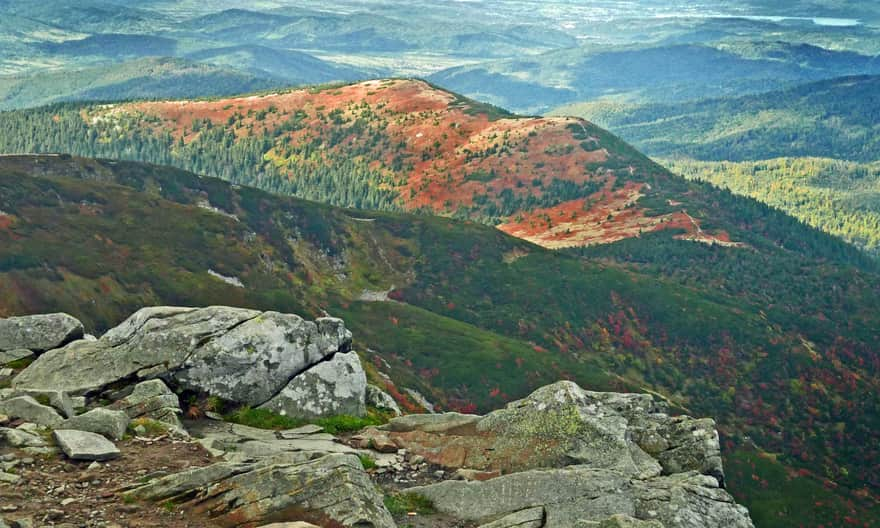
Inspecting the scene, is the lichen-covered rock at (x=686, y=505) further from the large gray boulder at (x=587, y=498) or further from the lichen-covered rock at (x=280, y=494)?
the lichen-covered rock at (x=280, y=494)

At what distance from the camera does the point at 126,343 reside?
3997 centimetres

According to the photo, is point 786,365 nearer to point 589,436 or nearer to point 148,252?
point 148,252

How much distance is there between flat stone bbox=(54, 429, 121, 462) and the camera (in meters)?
28.3

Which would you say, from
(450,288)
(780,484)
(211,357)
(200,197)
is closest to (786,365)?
(780,484)

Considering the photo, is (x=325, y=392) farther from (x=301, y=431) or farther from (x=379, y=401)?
(x=379, y=401)

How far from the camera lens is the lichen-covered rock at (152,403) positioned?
3481 centimetres

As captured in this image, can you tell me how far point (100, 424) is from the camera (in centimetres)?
3108

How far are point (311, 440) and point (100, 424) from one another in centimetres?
850

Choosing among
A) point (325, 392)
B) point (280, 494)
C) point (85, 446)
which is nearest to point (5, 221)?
point (325, 392)

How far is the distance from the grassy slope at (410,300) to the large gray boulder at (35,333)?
4948 cm

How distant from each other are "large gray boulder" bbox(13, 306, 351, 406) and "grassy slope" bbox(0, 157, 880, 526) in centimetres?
5326

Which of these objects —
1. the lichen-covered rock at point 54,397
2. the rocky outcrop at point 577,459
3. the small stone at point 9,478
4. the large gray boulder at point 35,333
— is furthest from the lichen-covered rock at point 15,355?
the rocky outcrop at point 577,459

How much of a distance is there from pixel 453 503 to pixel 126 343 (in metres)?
18.9

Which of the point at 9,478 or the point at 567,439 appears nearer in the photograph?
the point at 9,478
